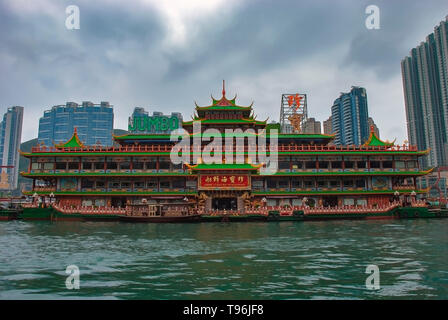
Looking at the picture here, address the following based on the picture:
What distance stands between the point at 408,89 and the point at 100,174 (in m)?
143

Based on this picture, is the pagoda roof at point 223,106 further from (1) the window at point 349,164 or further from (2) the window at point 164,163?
(1) the window at point 349,164

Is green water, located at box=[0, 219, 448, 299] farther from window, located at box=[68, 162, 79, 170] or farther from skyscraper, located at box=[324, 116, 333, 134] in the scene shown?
skyscraper, located at box=[324, 116, 333, 134]

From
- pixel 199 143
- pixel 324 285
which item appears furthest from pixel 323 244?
pixel 199 143

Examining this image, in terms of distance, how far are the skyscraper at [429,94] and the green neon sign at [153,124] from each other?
11513 cm

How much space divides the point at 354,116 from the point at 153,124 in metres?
130

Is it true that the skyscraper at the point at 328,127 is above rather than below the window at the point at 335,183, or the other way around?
above

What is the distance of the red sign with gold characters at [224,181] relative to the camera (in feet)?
141

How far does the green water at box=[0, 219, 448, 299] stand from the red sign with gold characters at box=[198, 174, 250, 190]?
20.8 meters

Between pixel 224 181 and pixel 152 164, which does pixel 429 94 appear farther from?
pixel 152 164

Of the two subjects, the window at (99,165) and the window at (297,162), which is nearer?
the window at (297,162)

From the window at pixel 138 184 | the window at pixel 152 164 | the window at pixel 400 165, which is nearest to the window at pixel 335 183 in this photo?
the window at pixel 400 165

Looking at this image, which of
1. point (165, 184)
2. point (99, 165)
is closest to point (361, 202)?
point (165, 184)

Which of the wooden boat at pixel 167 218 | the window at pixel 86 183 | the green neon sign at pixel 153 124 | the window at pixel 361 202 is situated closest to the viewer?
the wooden boat at pixel 167 218
